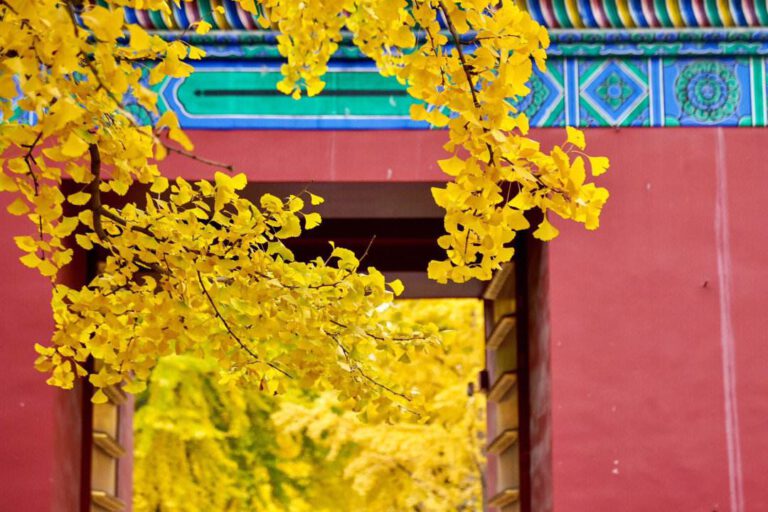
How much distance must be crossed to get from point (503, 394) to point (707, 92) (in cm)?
335

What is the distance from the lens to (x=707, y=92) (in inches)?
277

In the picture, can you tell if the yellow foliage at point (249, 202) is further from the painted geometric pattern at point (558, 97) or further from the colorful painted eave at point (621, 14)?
the colorful painted eave at point (621, 14)

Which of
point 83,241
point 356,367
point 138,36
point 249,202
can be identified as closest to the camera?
point 138,36

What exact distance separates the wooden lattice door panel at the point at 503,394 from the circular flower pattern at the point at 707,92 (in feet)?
6.18

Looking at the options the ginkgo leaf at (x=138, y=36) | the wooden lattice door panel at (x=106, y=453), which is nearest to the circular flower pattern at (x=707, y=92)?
the wooden lattice door panel at (x=106, y=453)

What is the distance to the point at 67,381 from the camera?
184 inches

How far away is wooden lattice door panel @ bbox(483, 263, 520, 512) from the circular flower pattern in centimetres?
188

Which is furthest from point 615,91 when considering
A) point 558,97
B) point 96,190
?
point 96,190

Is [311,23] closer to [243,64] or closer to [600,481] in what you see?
[243,64]

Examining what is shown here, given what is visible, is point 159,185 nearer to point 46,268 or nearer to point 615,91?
point 46,268

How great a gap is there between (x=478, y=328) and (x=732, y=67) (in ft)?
26.6

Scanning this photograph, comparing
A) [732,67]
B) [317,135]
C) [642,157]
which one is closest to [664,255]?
[642,157]

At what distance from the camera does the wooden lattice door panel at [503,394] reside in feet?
29.2

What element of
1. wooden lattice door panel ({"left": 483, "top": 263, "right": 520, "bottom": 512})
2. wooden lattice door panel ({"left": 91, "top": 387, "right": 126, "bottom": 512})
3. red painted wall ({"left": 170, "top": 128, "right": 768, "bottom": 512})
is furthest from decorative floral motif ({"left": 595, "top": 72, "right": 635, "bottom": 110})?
wooden lattice door panel ({"left": 91, "top": 387, "right": 126, "bottom": 512})
